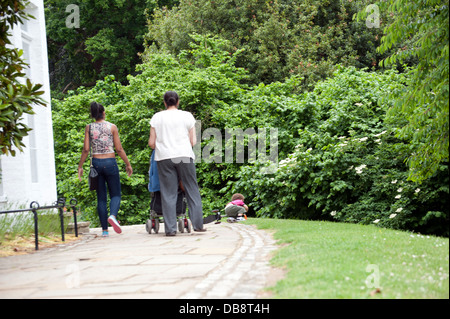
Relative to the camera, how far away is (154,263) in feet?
16.7

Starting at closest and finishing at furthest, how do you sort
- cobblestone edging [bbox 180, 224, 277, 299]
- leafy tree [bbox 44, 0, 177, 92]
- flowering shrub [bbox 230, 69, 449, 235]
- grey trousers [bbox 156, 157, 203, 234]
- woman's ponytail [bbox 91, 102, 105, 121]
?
cobblestone edging [bbox 180, 224, 277, 299] < grey trousers [bbox 156, 157, 203, 234] < woman's ponytail [bbox 91, 102, 105, 121] < flowering shrub [bbox 230, 69, 449, 235] < leafy tree [bbox 44, 0, 177, 92]

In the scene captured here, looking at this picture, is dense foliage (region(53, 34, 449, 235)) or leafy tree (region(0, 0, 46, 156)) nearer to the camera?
leafy tree (region(0, 0, 46, 156))

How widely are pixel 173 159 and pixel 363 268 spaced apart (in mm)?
3997

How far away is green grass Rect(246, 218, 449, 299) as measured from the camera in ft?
11.3

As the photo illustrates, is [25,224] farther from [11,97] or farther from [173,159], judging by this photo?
[11,97]

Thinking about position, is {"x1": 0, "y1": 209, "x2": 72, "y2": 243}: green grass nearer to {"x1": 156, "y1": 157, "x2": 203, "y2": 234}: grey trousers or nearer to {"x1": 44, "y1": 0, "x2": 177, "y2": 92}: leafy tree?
{"x1": 156, "y1": 157, "x2": 203, "y2": 234}: grey trousers

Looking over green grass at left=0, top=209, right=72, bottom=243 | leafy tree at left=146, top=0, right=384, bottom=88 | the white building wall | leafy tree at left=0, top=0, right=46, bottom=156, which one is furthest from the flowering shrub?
leafy tree at left=146, top=0, right=384, bottom=88

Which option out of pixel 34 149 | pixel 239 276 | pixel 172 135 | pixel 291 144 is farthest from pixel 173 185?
pixel 291 144

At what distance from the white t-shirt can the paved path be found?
1.23 m

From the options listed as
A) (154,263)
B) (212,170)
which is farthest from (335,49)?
(154,263)

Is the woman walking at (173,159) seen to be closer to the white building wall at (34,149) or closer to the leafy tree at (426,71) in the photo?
the leafy tree at (426,71)

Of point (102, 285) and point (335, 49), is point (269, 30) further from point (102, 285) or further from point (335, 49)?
point (102, 285)

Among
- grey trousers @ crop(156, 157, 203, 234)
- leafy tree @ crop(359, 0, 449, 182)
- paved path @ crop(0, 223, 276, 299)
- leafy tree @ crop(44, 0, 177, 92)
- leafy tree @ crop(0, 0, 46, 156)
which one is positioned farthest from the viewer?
leafy tree @ crop(44, 0, 177, 92)
